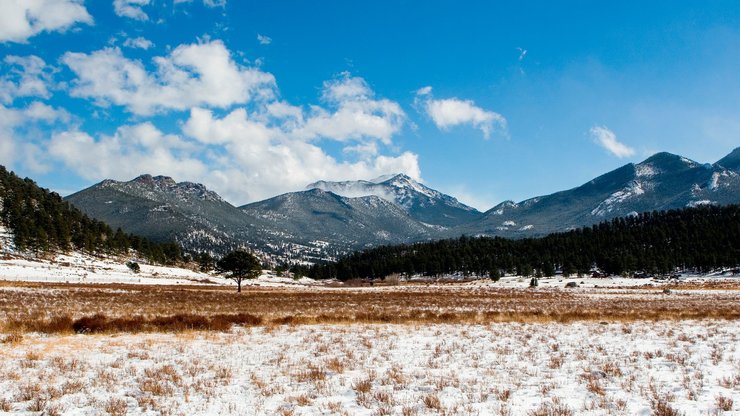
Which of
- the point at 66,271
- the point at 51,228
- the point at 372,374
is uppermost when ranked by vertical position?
the point at 51,228

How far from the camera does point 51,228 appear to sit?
13775 cm

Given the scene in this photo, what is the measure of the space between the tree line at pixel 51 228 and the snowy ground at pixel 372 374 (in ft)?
441

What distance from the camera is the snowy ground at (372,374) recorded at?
914cm

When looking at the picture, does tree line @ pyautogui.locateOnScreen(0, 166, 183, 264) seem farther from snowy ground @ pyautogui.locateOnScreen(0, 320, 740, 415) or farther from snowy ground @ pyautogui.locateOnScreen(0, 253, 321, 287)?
snowy ground @ pyautogui.locateOnScreen(0, 320, 740, 415)

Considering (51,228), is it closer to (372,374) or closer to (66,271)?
(66,271)

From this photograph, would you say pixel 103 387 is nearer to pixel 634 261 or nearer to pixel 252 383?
pixel 252 383

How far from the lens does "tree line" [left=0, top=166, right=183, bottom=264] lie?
4926 inches

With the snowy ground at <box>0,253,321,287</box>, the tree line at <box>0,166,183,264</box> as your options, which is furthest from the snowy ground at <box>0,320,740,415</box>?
the tree line at <box>0,166,183,264</box>

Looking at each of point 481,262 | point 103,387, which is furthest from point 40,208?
point 103,387

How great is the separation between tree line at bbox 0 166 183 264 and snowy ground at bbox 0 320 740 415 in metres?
134

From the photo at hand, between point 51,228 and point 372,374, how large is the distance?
159726mm

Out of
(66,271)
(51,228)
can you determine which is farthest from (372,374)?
(51,228)


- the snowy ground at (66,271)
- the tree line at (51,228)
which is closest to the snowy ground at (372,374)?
the snowy ground at (66,271)

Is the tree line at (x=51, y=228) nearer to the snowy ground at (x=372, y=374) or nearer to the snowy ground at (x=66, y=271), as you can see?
the snowy ground at (x=66, y=271)
